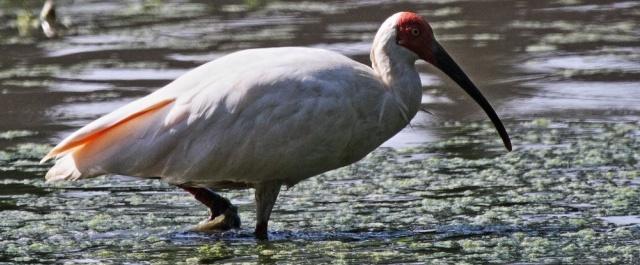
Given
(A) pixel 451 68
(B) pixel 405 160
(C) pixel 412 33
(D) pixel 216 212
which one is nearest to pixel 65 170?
(D) pixel 216 212

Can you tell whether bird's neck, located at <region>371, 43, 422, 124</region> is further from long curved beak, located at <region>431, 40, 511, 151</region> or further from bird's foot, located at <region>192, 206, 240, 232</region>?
bird's foot, located at <region>192, 206, 240, 232</region>

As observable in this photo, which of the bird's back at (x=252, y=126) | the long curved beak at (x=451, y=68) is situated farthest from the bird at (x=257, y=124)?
the long curved beak at (x=451, y=68)

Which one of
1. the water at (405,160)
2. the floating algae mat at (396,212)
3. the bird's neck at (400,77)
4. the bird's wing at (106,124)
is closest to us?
the floating algae mat at (396,212)

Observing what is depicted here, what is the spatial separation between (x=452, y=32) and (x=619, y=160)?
231 inches

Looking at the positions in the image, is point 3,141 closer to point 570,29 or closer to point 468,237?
point 468,237

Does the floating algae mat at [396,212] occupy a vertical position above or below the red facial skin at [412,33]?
below

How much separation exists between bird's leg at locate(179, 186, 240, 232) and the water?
7cm

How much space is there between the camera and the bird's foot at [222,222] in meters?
8.31

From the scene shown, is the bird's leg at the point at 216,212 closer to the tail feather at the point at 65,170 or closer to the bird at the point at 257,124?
the bird at the point at 257,124

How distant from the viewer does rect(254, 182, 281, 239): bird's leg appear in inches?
320

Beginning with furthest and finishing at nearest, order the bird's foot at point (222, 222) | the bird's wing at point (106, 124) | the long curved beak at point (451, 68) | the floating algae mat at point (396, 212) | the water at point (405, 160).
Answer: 1. the long curved beak at point (451, 68)
2. the bird's foot at point (222, 222)
3. the bird's wing at point (106, 124)
4. the water at point (405, 160)
5. the floating algae mat at point (396, 212)

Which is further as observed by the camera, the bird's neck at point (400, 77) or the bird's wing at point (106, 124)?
the bird's neck at point (400, 77)

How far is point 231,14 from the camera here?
17.5m

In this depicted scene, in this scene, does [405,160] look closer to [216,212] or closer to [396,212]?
[396,212]
